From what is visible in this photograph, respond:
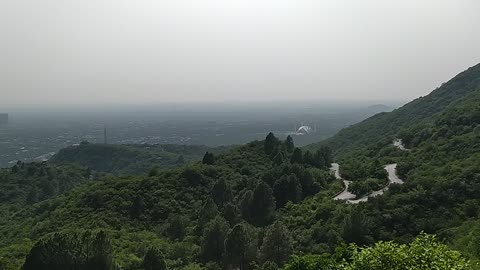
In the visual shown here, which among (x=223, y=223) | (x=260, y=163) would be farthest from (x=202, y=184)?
(x=223, y=223)

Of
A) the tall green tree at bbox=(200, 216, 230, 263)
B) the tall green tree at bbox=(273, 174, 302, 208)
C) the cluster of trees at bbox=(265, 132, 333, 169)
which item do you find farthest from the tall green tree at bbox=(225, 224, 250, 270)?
the cluster of trees at bbox=(265, 132, 333, 169)

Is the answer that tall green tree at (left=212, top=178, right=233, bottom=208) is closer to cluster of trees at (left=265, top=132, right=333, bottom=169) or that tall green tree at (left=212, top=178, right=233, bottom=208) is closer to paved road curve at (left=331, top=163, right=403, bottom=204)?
paved road curve at (left=331, top=163, right=403, bottom=204)

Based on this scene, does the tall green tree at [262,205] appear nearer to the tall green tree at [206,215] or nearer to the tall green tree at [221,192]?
the tall green tree at [221,192]

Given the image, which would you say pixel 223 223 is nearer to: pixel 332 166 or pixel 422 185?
pixel 422 185

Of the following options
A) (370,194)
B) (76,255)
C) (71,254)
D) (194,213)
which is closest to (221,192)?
(194,213)

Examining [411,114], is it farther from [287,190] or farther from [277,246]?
[277,246]

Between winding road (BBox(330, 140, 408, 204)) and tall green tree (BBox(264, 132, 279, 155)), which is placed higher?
tall green tree (BBox(264, 132, 279, 155))
